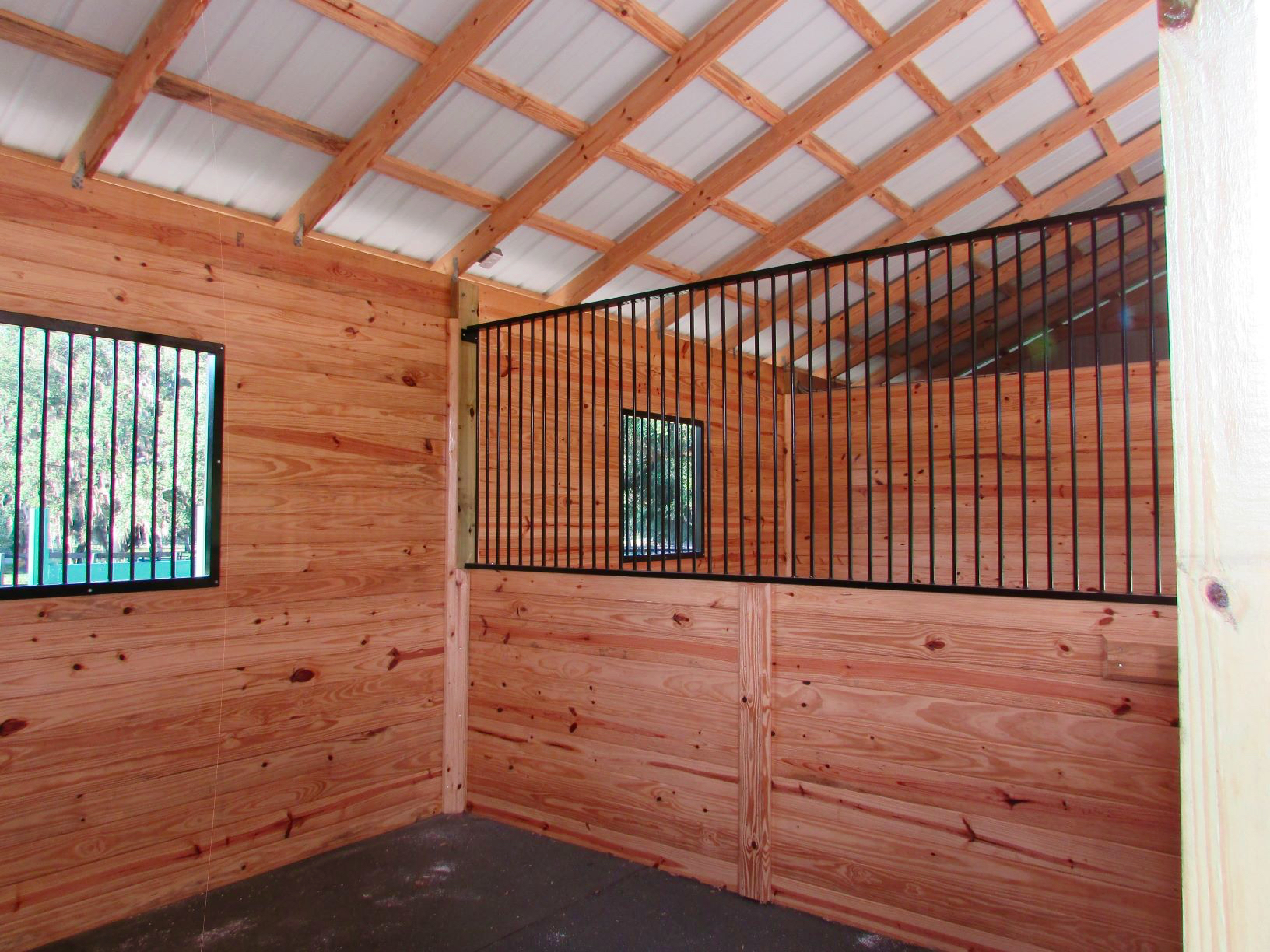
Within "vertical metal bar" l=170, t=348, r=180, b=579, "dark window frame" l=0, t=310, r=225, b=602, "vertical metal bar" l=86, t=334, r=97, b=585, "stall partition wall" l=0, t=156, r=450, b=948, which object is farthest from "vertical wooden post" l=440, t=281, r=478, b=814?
"vertical metal bar" l=86, t=334, r=97, b=585

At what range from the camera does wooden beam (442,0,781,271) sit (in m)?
2.66

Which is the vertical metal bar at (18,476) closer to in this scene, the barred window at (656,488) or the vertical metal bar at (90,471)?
the vertical metal bar at (90,471)

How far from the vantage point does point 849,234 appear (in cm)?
450

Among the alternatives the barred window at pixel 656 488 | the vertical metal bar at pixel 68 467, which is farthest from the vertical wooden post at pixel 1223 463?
the barred window at pixel 656 488

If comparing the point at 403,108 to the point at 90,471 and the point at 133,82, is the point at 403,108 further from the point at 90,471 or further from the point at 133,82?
the point at 90,471

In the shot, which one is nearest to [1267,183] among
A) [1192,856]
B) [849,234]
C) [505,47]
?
[1192,856]

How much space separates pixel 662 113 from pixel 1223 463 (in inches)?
120

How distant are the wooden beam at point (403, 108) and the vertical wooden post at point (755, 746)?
176 centimetres

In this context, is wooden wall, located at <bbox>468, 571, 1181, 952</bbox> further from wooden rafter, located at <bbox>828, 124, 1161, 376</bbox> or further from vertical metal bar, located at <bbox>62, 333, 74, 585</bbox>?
wooden rafter, located at <bbox>828, 124, 1161, 376</bbox>

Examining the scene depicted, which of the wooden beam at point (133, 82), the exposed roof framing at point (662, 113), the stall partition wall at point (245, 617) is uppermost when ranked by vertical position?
the exposed roof framing at point (662, 113)

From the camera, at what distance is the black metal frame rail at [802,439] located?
3.23 metres

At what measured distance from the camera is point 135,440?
8.00ft

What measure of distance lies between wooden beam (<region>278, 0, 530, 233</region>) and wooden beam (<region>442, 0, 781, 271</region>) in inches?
23.7

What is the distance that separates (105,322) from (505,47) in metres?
1.45
